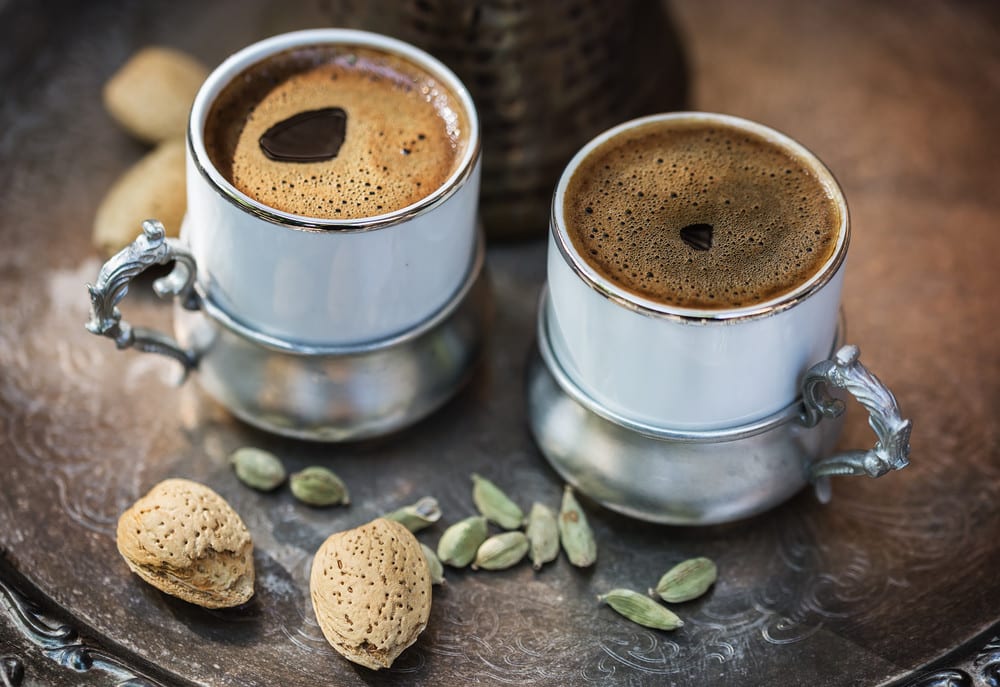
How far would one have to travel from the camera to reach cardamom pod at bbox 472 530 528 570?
2.92ft

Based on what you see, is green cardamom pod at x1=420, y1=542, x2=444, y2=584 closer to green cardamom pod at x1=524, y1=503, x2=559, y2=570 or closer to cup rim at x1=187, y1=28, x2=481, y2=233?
green cardamom pod at x1=524, y1=503, x2=559, y2=570

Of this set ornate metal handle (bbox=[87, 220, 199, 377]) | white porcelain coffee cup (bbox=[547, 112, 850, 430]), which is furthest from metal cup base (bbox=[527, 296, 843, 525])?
ornate metal handle (bbox=[87, 220, 199, 377])

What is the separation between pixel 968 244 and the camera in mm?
1071

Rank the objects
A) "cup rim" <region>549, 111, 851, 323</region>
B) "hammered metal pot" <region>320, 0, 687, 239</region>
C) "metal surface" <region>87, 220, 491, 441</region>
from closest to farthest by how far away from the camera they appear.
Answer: "cup rim" <region>549, 111, 851, 323</region> < "metal surface" <region>87, 220, 491, 441</region> < "hammered metal pot" <region>320, 0, 687, 239</region>

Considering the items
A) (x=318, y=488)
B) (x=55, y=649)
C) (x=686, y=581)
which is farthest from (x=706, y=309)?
(x=55, y=649)

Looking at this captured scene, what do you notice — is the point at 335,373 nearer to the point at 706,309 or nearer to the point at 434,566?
the point at 434,566

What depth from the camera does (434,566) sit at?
0.89 metres

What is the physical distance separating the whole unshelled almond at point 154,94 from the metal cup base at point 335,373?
22 cm

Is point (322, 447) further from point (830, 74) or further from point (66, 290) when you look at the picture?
point (830, 74)

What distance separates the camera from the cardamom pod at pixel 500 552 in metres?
0.89

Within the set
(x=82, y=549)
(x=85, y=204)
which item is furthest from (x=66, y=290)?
(x=82, y=549)

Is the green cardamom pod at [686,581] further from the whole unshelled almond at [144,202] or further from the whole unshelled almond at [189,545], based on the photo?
the whole unshelled almond at [144,202]

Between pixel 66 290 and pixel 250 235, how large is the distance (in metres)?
0.28

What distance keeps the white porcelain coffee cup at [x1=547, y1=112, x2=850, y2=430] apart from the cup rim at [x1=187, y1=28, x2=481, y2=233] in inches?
2.7
